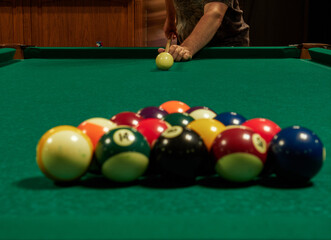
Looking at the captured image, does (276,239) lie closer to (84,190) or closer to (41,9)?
(84,190)

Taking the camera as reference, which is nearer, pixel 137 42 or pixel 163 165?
pixel 163 165

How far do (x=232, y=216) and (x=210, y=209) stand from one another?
0.06m

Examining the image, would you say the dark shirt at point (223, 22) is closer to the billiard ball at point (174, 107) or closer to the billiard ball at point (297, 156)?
the billiard ball at point (174, 107)

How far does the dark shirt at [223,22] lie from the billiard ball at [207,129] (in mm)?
3076

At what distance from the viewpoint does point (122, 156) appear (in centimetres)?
97

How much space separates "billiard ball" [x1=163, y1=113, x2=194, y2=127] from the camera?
3.98 feet

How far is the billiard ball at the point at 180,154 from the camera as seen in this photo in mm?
973

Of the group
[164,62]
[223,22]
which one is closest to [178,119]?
[164,62]

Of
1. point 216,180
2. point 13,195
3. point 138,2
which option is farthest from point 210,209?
point 138,2

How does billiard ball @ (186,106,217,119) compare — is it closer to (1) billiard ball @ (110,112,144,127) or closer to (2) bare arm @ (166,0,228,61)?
(1) billiard ball @ (110,112,144,127)

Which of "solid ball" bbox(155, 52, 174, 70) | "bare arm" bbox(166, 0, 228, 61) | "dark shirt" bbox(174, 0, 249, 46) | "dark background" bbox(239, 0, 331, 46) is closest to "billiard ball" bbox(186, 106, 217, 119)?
"solid ball" bbox(155, 52, 174, 70)

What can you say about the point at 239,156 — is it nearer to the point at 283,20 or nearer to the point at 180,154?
the point at 180,154

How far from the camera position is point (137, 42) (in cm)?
661

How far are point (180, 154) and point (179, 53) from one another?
2.33 metres
